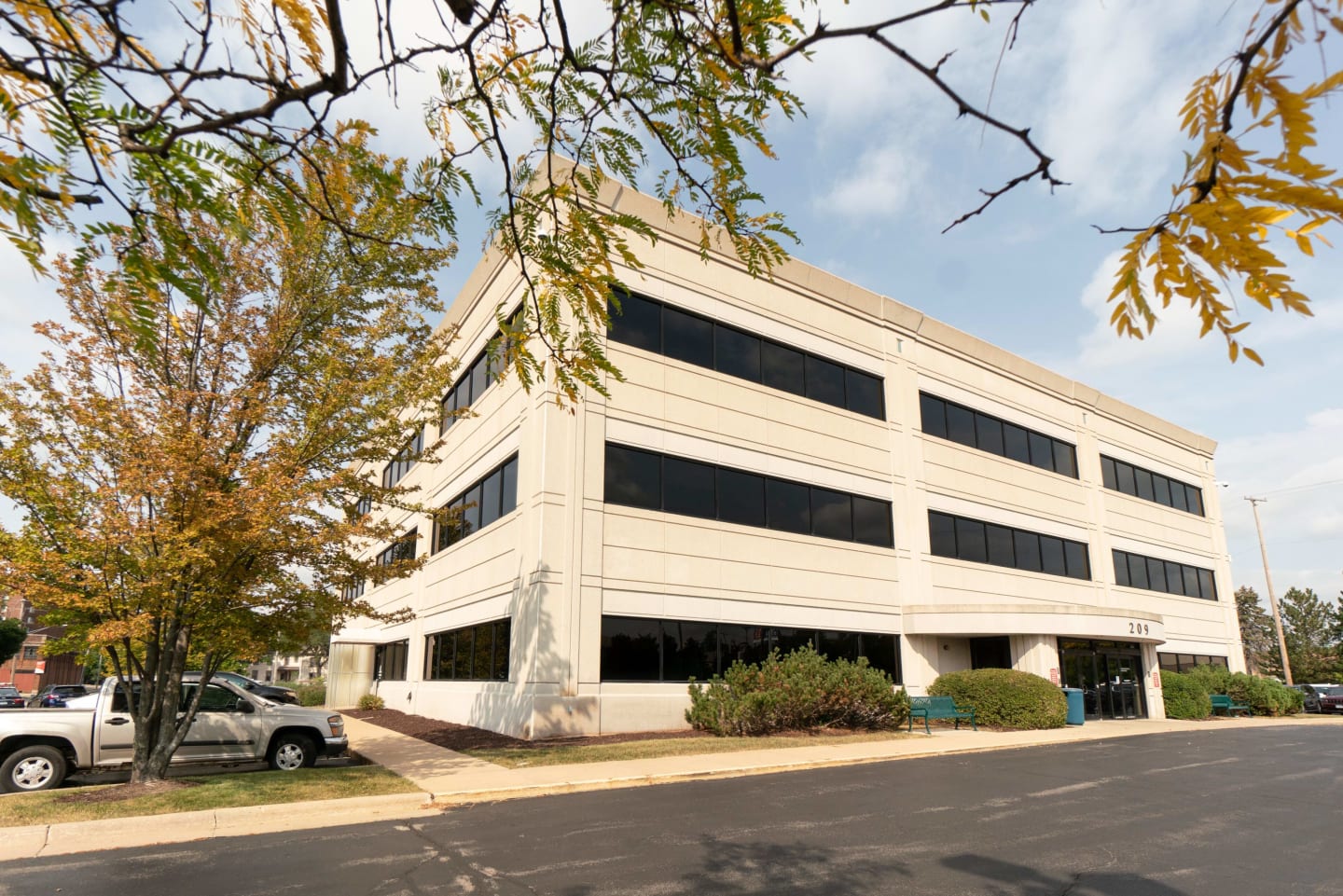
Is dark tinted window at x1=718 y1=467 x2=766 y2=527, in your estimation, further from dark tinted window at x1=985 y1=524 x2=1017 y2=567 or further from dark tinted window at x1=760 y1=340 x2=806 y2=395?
dark tinted window at x1=985 y1=524 x2=1017 y2=567

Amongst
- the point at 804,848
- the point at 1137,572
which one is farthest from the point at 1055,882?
the point at 1137,572

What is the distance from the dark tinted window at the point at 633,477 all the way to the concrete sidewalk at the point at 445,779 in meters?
6.80

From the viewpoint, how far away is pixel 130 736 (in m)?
12.8

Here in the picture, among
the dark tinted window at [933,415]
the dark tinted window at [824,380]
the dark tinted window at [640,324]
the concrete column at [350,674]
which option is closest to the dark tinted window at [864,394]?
the dark tinted window at [824,380]

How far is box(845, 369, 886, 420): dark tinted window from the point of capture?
85.9 feet

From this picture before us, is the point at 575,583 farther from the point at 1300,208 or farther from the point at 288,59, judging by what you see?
the point at 1300,208

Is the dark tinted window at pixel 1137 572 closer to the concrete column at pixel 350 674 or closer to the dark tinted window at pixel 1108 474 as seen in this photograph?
the dark tinted window at pixel 1108 474

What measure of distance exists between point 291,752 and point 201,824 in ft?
15.8

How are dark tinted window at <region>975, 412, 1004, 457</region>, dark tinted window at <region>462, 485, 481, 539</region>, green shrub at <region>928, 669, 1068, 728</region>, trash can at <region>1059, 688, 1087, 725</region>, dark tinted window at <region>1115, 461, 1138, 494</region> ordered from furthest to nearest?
dark tinted window at <region>1115, 461, 1138, 494</region>
dark tinted window at <region>975, 412, 1004, 457</region>
trash can at <region>1059, 688, 1087, 725</region>
dark tinted window at <region>462, 485, 481, 539</region>
green shrub at <region>928, 669, 1068, 728</region>

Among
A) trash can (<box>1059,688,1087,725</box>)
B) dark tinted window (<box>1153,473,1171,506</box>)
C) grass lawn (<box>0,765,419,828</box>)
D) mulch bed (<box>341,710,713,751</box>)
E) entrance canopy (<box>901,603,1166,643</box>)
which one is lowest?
grass lawn (<box>0,765,419,828</box>)

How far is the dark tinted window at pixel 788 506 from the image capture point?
75.3 feet

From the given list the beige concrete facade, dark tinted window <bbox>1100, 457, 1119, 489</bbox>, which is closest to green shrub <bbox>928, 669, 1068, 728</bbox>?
the beige concrete facade

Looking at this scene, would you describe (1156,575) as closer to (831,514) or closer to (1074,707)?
(1074,707)

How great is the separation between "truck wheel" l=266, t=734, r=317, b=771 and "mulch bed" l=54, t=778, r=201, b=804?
2168 mm
